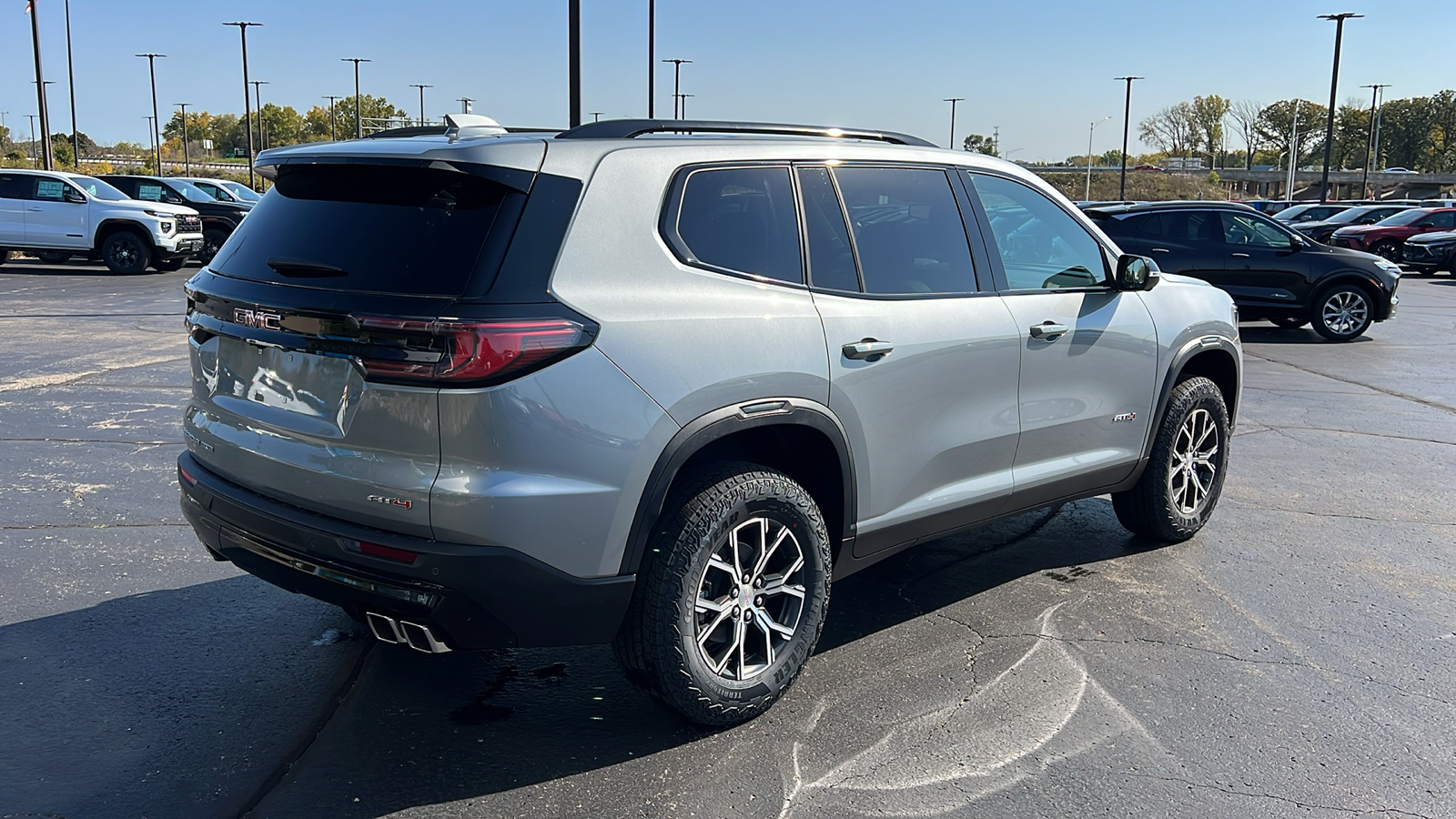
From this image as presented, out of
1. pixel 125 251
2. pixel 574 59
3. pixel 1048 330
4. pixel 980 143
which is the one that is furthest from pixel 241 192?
pixel 980 143

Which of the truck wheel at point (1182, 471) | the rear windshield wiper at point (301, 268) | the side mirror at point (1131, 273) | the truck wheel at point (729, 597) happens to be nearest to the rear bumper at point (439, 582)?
the truck wheel at point (729, 597)

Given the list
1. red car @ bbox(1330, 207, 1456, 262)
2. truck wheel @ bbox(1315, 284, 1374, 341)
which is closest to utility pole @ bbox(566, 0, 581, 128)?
truck wheel @ bbox(1315, 284, 1374, 341)

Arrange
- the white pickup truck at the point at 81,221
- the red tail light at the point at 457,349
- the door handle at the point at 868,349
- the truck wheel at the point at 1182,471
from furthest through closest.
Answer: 1. the white pickup truck at the point at 81,221
2. the truck wheel at the point at 1182,471
3. the door handle at the point at 868,349
4. the red tail light at the point at 457,349

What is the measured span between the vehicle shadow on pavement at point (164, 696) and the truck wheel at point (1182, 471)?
11.7 ft

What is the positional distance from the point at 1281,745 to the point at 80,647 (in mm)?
4054

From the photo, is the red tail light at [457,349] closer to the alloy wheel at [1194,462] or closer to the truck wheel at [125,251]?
the alloy wheel at [1194,462]

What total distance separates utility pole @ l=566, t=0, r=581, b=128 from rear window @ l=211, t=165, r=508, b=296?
10937 millimetres

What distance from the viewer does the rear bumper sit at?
2.98 meters

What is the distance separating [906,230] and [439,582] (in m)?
2.14

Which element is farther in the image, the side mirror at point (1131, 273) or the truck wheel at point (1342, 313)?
the truck wheel at point (1342, 313)

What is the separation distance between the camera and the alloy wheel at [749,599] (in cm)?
350

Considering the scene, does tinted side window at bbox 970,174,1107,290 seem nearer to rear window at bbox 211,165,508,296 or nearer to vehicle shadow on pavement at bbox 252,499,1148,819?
vehicle shadow on pavement at bbox 252,499,1148,819

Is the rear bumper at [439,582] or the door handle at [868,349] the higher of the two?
the door handle at [868,349]

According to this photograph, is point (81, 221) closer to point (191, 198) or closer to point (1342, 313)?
point (191, 198)
